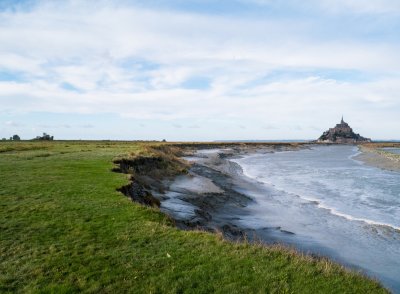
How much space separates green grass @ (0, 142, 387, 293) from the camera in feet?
38.3

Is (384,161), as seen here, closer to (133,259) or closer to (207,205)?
(207,205)

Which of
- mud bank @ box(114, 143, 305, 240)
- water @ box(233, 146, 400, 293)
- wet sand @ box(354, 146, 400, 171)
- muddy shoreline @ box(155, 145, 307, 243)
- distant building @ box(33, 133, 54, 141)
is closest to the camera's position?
water @ box(233, 146, 400, 293)

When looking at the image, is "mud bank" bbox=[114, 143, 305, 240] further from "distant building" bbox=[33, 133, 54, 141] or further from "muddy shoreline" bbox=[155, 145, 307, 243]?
"distant building" bbox=[33, 133, 54, 141]

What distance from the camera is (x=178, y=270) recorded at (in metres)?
12.6

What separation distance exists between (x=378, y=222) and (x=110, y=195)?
17425 millimetres

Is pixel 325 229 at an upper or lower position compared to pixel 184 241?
lower

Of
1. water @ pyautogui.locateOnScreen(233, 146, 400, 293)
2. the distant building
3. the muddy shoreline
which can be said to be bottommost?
water @ pyautogui.locateOnScreen(233, 146, 400, 293)

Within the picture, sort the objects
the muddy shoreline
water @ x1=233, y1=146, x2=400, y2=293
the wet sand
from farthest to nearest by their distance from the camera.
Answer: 1. the wet sand
2. the muddy shoreline
3. water @ x1=233, y1=146, x2=400, y2=293

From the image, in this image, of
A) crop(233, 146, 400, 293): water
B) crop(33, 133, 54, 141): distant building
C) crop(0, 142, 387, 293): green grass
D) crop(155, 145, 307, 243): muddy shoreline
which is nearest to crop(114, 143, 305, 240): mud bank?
crop(155, 145, 307, 243): muddy shoreline

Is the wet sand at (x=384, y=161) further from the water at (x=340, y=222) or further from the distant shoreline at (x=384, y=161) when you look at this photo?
the water at (x=340, y=222)

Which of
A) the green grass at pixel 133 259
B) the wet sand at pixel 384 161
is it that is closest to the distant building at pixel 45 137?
the wet sand at pixel 384 161

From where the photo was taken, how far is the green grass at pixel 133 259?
11664 mm

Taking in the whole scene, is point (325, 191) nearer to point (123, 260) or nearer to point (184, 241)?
point (184, 241)

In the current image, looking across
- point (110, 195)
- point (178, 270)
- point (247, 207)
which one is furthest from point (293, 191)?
point (178, 270)
